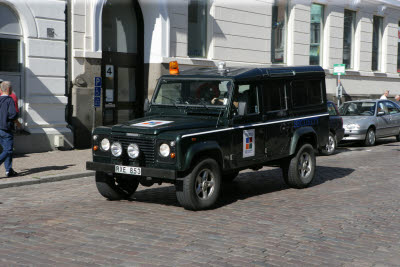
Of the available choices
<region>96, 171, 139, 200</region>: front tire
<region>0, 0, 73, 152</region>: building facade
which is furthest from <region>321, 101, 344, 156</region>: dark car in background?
<region>96, 171, 139, 200</region>: front tire

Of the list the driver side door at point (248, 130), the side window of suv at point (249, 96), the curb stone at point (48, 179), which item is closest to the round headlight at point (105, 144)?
the driver side door at point (248, 130)

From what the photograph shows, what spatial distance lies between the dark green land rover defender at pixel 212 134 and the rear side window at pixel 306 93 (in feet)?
Result: 0.06

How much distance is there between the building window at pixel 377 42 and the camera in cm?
2909

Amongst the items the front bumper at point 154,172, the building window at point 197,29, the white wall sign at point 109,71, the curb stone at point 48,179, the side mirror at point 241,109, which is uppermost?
the building window at point 197,29

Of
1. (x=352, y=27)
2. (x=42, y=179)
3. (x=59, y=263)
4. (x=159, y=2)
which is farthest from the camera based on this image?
(x=352, y=27)

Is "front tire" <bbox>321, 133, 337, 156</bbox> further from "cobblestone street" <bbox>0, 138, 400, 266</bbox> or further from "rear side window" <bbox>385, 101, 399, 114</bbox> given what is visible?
"cobblestone street" <bbox>0, 138, 400, 266</bbox>

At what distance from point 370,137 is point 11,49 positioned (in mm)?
11327

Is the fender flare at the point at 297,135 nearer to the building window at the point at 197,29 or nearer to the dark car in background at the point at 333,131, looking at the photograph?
the dark car in background at the point at 333,131

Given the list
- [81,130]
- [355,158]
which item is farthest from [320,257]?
[81,130]

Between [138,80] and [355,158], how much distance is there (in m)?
7.42

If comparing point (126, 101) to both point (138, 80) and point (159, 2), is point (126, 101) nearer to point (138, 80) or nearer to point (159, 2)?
point (138, 80)

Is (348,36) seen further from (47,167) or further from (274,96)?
(274,96)

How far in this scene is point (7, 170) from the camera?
10.9 meters

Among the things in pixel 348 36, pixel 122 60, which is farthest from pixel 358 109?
pixel 348 36
